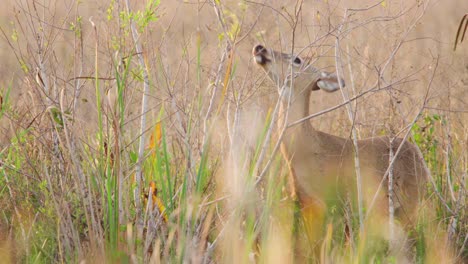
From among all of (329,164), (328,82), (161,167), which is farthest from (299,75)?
(161,167)

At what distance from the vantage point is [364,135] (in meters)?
6.46

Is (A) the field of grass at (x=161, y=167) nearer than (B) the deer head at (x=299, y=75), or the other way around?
(A) the field of grass at (x=161, y=167)

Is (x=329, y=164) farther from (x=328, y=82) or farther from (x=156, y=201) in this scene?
(x=156, y=201)

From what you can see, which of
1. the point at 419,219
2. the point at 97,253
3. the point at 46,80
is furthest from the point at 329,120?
the point at 97,253

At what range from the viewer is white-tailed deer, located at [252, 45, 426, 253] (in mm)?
5555

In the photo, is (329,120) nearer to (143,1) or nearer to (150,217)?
(143,1)

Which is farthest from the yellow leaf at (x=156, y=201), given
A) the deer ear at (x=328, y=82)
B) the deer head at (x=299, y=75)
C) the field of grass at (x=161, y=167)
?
the deer ear at (x=328, y=82)

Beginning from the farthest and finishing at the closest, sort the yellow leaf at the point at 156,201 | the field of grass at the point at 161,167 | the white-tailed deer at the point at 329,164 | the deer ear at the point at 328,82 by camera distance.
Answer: the deer ear at the point at 328,82
the white-tailed deer at the point at 329,164
the yellow leaf at the point at 156,201
the field of grass at the point at 161,167

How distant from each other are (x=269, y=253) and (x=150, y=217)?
2.54 feet

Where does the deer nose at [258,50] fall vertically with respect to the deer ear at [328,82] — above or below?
above

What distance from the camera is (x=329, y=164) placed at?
5.80m

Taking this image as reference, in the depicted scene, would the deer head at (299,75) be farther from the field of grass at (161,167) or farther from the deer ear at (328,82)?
the field of grass at (161,167)

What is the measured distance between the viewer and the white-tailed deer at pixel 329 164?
5555 millimetres

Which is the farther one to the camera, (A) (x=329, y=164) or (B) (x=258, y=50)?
(A) (x=329, y=164)
